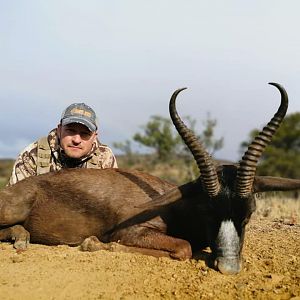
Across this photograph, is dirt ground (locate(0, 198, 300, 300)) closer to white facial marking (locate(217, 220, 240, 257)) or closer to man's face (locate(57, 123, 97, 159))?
white facial marking (locate(217, 220, 240, 257))

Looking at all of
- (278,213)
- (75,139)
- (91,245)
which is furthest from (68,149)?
(278,213)

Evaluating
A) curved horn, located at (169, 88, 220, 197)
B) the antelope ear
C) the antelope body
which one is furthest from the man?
the antelope ear

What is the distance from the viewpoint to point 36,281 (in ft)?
15.2

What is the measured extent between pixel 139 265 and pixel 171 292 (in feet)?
2.26

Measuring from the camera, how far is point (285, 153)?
32.6m

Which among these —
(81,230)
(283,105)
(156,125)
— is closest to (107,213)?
(81,230)

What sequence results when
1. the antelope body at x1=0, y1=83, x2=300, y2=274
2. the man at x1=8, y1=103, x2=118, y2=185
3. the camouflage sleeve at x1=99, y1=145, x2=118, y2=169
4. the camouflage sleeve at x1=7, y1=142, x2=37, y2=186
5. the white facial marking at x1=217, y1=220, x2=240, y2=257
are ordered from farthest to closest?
1. the camouflage sleeve at x1=99, y1=145, x2=118, y2=169
2. the camouflage sleeve at x1=7, y1=142, x2=37, y2=186
3. the man at x1=8, y1=103, x2=118, y2=185
4. the antelope body at x1=0, y1=83, x2=300, y2=274
5. the white facial marking at x1=217, y1=220, x2=240, y2=257

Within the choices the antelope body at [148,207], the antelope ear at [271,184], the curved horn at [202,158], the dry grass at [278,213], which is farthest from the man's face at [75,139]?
the dry grass at [278,213]

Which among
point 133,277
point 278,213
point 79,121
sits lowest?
point 133,277

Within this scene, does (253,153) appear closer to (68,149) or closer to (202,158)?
(202,158)

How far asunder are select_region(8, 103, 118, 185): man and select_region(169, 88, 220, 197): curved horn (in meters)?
2.17

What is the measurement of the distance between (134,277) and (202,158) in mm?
1452

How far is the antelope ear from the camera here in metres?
5.54

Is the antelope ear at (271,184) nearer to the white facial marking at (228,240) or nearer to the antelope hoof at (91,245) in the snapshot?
the white facial marking at (228,240)
